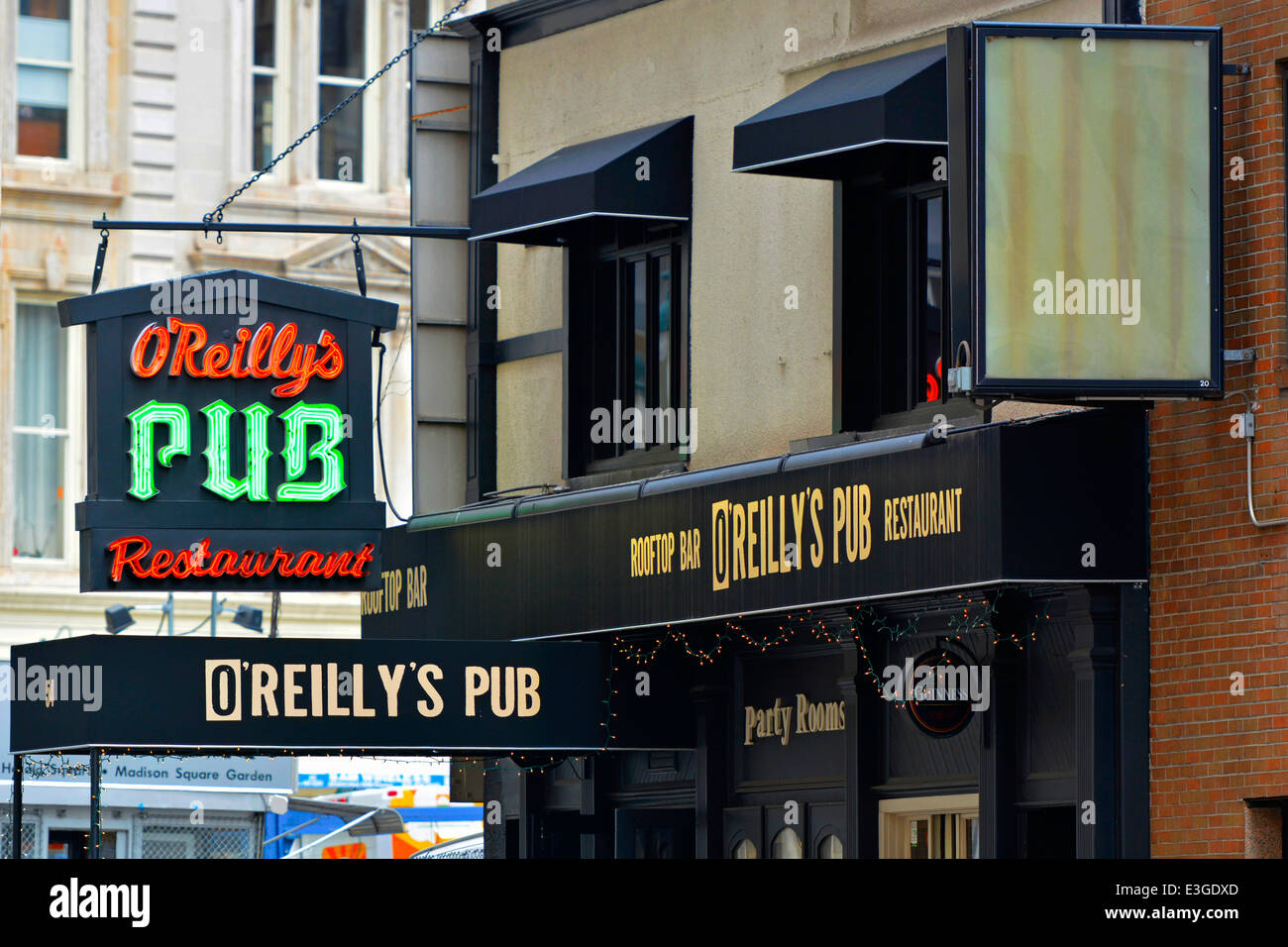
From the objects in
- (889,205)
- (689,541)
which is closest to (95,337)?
(689,541)

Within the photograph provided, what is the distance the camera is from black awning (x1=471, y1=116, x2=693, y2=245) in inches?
675

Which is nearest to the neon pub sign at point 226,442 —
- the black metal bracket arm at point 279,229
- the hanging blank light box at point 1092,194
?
the black metal bracket arm at point 279,229

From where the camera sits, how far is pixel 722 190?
1731cm

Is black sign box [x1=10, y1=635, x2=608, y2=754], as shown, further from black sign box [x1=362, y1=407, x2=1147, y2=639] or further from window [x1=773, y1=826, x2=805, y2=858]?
window [x1=773, y1=826, x2=805, y2=858]

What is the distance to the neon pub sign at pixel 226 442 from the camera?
16.4 metres

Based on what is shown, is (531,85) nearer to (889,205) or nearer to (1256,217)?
(889,205)

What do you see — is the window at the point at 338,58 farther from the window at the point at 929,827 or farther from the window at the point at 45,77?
the window at the point at 929,827

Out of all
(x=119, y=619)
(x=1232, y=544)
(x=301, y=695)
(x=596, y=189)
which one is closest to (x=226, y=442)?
(x=301, y=695)

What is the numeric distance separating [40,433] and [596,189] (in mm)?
16969

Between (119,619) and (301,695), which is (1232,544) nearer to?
(301,695)

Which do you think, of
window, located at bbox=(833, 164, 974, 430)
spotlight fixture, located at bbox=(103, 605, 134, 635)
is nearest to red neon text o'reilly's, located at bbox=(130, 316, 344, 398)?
window, located at bbox=(833, 164, 974, 430)

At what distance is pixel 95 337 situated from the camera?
16562 mm

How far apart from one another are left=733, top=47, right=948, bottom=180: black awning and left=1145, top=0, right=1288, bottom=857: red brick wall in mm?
1733

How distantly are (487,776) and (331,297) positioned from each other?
4971mm
